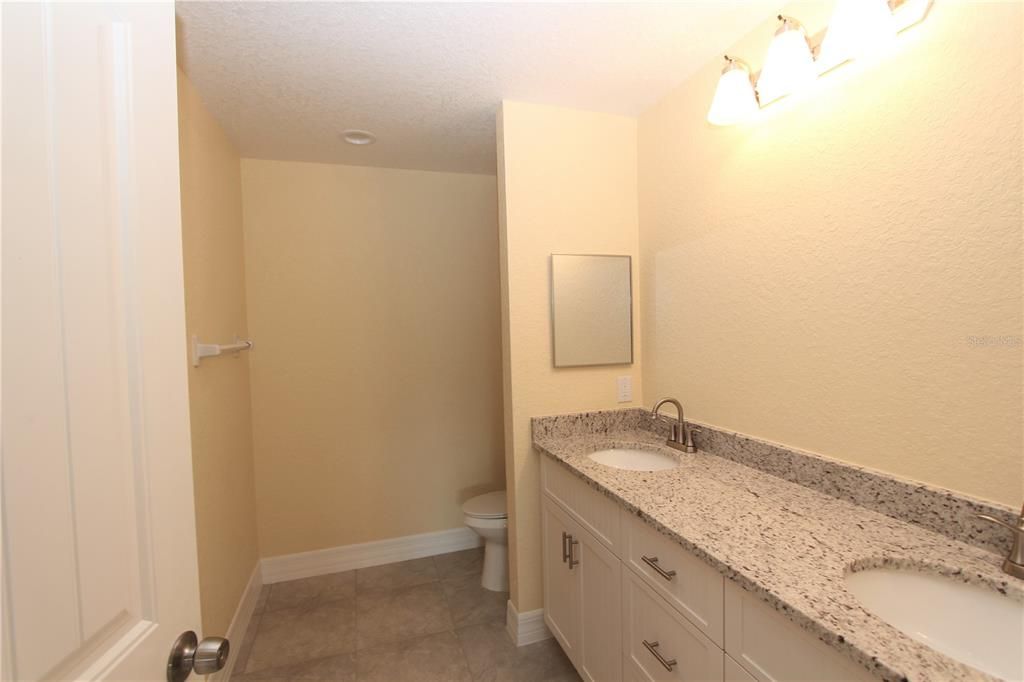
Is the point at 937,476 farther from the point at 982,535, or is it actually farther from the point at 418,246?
the point at 418,246

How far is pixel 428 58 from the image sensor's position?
5.05 feet

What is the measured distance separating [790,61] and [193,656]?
1.85m

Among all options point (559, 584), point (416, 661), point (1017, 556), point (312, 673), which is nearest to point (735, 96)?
point (1017, 556)

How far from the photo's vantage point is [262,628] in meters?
2.11

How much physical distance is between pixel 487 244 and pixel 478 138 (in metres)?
0.73

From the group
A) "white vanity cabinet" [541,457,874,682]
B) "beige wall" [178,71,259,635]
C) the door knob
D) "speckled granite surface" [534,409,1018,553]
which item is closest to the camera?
the door knob

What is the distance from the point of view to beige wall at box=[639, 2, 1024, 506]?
926mm

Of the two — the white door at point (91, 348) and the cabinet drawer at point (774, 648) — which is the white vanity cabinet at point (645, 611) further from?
the white door at point (91, 348)

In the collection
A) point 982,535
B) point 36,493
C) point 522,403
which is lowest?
point 982,535

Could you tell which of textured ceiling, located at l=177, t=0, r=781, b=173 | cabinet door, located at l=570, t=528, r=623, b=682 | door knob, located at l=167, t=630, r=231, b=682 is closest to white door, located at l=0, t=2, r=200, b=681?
door knob, located at l=167, t=630, r=231, b=682

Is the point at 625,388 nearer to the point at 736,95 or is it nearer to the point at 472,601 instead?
the point at 736,95

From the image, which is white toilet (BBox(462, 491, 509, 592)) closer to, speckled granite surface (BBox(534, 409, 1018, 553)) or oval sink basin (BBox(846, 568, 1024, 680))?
speckled granite surface (BBox(534, 409, 1018, 553))

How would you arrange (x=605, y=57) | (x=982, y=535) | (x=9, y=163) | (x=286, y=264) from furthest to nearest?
(x=286, y=264) < (x=605, y=57) < (x=982, y=535) < (x=9, y=163)

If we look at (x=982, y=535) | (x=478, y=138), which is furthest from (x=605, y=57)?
(x=982, y=535)
